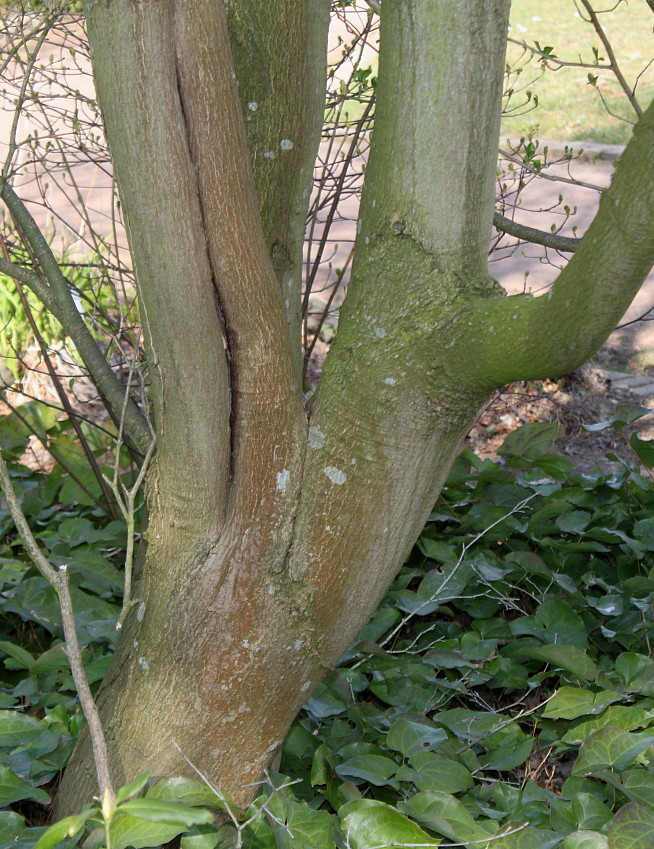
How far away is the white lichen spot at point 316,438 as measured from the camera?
156 cm

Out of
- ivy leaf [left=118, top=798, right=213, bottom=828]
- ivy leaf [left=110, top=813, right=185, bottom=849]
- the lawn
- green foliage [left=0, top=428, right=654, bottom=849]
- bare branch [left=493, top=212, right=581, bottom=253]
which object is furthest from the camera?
the lawn

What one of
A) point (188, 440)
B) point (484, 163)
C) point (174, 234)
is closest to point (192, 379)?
point (188, 440)

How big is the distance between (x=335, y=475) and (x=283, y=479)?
0.33ft

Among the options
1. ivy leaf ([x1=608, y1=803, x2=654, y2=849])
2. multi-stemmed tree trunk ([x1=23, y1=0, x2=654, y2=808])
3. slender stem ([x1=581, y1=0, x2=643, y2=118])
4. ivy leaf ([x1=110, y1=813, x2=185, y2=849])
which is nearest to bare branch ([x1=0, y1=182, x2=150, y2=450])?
multi-stemmed tree trunk ([x1=23, y1=0, x2=654, y2=808])

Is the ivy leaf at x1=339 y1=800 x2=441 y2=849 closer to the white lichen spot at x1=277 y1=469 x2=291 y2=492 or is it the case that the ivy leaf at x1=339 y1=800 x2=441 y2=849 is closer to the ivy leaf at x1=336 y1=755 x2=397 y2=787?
the ivy leaf at x1=336 y1=755 x2=397 y2=787

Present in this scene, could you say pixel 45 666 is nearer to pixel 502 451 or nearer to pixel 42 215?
pixel 502 451

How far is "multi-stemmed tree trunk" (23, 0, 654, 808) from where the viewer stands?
1.36m

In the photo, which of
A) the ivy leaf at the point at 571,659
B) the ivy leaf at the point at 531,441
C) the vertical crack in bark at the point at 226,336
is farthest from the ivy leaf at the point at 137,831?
the ivy leaf at the point at 531,441

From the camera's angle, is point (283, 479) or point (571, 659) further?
point (571, 659)

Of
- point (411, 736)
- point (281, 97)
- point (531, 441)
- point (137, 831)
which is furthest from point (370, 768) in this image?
point (531, 441)

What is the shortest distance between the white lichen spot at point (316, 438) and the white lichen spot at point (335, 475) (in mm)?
50

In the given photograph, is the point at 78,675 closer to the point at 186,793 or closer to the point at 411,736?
the point at 186,793

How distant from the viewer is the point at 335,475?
1.54 meters

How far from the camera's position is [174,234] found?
1383 mm
